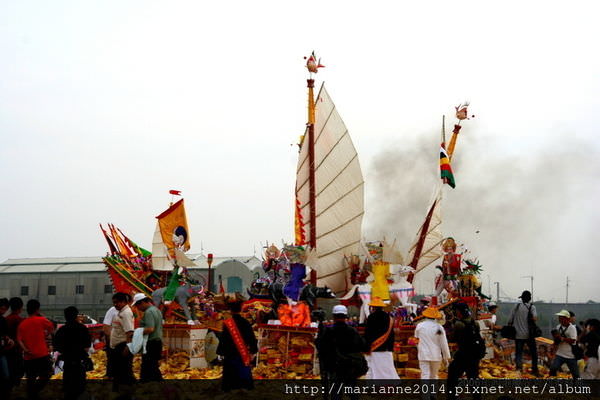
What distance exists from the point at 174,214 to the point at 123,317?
7.00 meters

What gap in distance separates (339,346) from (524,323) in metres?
5.67

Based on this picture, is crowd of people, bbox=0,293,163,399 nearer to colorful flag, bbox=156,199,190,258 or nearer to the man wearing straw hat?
the man wearing straw hat

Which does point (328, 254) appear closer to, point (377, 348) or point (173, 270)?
point (173, 270)

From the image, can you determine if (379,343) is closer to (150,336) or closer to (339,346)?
(339,346)

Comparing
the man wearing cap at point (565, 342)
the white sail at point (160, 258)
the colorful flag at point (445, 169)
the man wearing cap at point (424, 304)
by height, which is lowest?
the man wearing cap at point (565, 342)

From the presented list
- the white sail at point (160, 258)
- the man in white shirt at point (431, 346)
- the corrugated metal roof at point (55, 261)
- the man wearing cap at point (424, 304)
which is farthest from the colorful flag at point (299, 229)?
the corrugated metal roof at point (55, 261)

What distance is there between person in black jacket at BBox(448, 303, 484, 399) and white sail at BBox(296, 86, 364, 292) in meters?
8.74

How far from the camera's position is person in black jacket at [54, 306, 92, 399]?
746cm

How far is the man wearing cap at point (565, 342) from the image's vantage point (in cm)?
960

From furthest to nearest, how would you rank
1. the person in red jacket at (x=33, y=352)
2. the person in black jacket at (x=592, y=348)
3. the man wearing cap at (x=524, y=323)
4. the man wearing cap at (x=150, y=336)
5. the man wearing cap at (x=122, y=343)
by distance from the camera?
the man wearing cap at (x=524, y=323)
the person in black jacket at (x=592, y=348)
the man wearing cap at (x=150, y=336)
the man wearing cap at (x=122, y=343)
the person in red jacket at (x=33, y=352)

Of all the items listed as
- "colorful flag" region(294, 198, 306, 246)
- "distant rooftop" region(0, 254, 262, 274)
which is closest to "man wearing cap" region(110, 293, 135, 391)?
"colorful flag" region(294, 198, 306, 246)

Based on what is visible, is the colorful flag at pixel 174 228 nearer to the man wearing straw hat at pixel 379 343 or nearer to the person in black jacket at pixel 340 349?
the man wearing straw hat at pixel 379 343

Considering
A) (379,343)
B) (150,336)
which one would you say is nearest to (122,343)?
(150,336)

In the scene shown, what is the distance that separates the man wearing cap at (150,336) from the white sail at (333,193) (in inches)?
339
